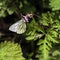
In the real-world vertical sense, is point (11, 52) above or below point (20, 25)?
below

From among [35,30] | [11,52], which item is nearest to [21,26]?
[35,30]

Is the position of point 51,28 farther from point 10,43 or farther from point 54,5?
point 10,43

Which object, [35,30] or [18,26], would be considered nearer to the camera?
[18,26]

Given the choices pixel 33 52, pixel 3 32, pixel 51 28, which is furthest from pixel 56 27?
pixel 3 32

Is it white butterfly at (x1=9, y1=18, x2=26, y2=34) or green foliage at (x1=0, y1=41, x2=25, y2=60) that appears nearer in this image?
white butterfly at (x1=9, y1=18, x2=26, y2=34)

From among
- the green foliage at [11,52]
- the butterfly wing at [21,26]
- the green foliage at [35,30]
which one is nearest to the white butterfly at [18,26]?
the butterfly wing at [21,26]

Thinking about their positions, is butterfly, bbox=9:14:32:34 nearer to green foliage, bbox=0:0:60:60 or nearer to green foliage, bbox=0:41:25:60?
green foliage, bbox=0:0:60:60

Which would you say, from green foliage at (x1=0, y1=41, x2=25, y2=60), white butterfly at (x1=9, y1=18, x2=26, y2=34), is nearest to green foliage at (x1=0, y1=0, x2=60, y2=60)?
green foliage at (x1=0, y1=41, x2=25, y2=60)

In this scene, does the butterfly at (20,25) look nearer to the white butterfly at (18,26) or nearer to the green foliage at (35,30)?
the white butterfly at (18,26)

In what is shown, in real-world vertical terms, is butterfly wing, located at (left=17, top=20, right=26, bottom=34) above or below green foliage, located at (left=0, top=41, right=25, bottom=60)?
above

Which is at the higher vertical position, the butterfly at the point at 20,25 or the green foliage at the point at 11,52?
the butterfly at the point at 20,25

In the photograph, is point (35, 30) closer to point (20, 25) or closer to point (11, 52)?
point (20, 25)
